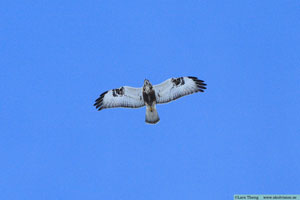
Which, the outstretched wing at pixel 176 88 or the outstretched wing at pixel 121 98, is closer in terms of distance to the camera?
the outstretched wing at pixel 176 88

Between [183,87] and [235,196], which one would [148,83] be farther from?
[235,196]

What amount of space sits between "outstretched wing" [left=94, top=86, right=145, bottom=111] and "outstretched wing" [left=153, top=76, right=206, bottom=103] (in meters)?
0.95

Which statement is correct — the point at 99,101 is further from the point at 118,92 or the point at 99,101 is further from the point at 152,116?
the point at 152,116

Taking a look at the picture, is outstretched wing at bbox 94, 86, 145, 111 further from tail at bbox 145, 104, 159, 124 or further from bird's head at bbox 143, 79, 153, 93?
tail at bbox 145, 104, 159, 124

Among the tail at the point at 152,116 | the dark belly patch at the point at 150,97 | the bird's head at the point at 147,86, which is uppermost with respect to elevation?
the bird's head at the point at 147,86

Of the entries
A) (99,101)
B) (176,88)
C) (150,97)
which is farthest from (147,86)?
(99,101)

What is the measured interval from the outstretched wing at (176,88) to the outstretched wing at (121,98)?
3.13 ft

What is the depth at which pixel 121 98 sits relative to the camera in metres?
20.9

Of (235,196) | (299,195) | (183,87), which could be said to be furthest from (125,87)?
(299,195)

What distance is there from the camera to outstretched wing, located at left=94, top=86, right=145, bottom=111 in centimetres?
2067

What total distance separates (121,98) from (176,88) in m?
2.70

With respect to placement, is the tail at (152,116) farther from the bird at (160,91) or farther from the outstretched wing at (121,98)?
the outstretched wing at (121,98)

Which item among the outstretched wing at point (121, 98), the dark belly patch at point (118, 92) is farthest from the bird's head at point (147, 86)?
the dark belly patch at point (118, 92)

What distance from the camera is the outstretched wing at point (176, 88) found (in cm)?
2000
